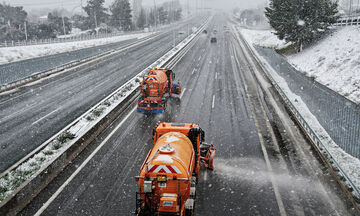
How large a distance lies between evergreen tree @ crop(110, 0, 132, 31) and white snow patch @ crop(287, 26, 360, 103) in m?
71.4

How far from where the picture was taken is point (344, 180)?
31.9 ft

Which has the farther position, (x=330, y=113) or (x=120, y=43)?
(x=120, y=43)

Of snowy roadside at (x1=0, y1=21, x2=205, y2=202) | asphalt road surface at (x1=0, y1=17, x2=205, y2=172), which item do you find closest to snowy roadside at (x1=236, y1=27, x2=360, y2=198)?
snowy roadside at (x1=0, y1=21, x2=205, y2=202)

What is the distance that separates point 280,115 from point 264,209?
31.4 ft

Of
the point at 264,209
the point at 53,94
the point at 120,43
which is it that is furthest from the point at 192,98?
the point at 120,43

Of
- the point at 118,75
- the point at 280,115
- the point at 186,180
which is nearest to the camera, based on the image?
the point at 186,180

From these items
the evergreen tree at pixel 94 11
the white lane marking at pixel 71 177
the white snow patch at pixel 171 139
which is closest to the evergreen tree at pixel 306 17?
the white lane marking at pixel 71 177

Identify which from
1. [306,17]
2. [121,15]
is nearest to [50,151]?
[306,17]

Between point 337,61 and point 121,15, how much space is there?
8236 cm

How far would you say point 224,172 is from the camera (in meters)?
10.5

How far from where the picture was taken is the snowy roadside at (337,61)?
2053 centimetres

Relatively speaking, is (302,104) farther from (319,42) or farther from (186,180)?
(319,42)

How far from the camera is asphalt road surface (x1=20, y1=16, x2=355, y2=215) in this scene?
338 inches

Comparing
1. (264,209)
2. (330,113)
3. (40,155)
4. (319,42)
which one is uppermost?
(319,42)
